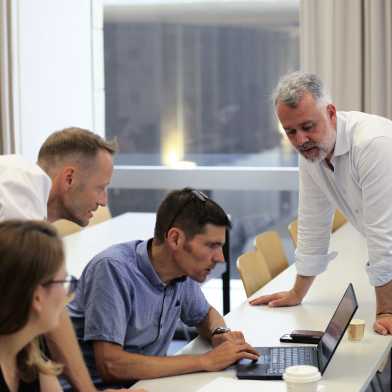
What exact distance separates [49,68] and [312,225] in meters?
3.58

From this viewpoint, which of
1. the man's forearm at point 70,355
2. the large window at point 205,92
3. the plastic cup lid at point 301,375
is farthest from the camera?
the large window at point 205,92

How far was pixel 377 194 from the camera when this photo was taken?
2.84 m

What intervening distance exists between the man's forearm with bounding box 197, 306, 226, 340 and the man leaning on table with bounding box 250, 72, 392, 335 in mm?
442

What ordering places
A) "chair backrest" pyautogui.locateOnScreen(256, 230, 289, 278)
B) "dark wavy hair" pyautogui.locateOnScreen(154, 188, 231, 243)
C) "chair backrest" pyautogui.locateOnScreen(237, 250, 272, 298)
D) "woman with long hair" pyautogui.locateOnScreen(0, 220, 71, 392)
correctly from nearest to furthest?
"woman with long hair" pyautogui.locateOnScreen(0, 220, 71, 392) < "dark wavy hair" pyautogui.locateOnScreen(154, 188, 231, 243) < "chair backrest" pyautogui.locateOnScreen(237, 250, 272, 298) < "chair backrest" pyautogui.locateOnScreen(256, 230, 289, 278)

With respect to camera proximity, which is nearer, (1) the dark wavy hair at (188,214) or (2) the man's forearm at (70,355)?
(2) the man's forearm at (70,355)

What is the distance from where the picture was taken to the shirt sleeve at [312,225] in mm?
3240

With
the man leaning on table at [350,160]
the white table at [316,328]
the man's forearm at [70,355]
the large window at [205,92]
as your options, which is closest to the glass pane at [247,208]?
the large window at [205,92]

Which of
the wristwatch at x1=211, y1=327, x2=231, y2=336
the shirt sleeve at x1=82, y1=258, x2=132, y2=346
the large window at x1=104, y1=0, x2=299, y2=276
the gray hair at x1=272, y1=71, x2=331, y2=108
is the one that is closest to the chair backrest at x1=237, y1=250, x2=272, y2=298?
the wristwatch at x1=211, y1=327, x2=231, y2=336

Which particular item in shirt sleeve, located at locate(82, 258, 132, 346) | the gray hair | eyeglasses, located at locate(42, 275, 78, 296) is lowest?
shirt sleeve, located at locate(82, 258, 132, 346)

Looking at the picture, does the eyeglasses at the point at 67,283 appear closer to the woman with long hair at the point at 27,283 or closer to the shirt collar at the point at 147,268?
the woman with long hair at the point at 27,283

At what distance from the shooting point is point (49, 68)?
249 inches

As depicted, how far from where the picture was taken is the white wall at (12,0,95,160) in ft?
20.2

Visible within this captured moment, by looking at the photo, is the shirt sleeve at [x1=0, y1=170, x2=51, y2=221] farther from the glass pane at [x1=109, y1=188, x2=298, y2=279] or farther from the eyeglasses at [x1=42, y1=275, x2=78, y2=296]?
the glass pane at [x1=109, y1=188, x2=298, y2=279]

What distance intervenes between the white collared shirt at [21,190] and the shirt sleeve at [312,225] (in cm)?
125
